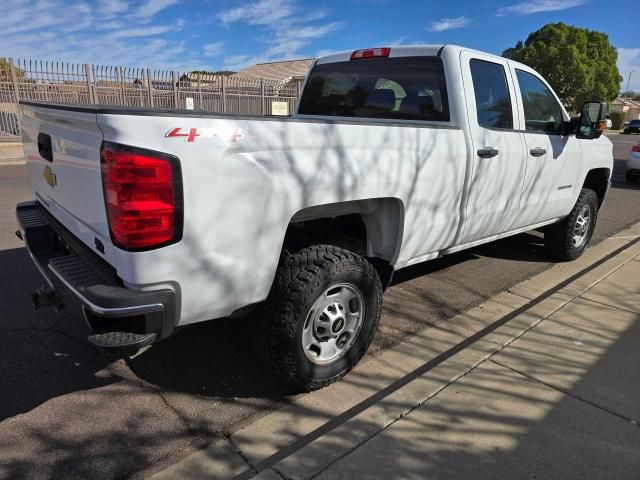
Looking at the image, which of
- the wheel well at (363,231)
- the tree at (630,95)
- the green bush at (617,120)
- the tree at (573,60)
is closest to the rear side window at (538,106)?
the wheel well at (363,231)

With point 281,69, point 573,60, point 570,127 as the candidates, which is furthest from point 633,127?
point 570,127

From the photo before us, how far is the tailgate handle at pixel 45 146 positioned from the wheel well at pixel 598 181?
5241 millimetres

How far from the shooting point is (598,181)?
18.5ft

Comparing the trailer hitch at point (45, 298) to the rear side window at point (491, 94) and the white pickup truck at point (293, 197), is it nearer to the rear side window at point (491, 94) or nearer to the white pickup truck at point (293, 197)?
the white pickup truck at point (293, 197)

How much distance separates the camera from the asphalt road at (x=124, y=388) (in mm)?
2406

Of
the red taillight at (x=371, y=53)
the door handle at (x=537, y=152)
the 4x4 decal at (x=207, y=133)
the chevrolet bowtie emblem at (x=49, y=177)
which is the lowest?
the chevrolet bowtie emblem at (x=49, y=177)

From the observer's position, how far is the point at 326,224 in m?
3.18

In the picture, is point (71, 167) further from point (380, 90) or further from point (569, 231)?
point (569, 231)

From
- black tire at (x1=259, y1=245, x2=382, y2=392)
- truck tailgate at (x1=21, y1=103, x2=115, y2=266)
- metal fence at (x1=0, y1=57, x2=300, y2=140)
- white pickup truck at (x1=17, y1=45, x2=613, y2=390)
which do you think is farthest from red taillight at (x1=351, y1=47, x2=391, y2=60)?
metal fence at (x1=0, y1=57, x2=300, y2=140)

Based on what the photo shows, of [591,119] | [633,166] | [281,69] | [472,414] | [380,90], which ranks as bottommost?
[472,414]

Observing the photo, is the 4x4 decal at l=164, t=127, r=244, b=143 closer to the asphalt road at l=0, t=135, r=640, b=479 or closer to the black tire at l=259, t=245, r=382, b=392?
the black tire at l=259, t=245, r=382, b=392

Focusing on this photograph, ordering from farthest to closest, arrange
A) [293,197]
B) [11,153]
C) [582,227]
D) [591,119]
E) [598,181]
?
[11,153], [598,181], [582,227], [591,119], [293,197]

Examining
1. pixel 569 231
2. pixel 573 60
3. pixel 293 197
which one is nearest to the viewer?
pixel 293 197

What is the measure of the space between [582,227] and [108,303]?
16.8ft
